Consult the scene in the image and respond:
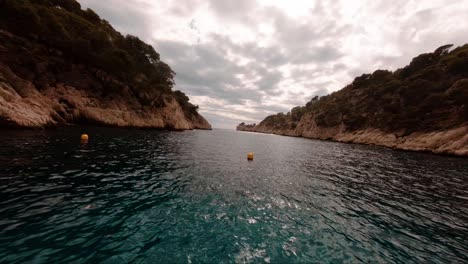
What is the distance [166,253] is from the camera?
243 inches

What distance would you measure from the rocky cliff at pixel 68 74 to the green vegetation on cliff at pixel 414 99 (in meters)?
72.1

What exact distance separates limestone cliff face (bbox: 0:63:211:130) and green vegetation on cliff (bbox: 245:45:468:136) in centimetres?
7084

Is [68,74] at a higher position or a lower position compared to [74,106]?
higher

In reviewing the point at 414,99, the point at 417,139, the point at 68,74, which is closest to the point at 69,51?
the point at 68,74

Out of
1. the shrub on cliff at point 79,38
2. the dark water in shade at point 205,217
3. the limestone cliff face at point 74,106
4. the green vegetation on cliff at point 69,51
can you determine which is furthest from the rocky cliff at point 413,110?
the shrub on cliff at point 79,38

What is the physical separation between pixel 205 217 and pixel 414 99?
256ft

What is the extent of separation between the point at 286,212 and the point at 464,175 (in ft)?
86.5

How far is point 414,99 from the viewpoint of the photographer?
59.2 metres

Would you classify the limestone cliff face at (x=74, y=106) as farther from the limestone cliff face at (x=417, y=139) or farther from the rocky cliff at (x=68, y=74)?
the limestone cliff face at (x=417, y=139)

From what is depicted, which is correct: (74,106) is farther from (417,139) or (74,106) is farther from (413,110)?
(413,110)

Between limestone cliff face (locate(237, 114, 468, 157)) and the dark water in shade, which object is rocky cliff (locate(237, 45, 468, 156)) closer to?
limestone cliff face (locate(237, 114, 468, 157))

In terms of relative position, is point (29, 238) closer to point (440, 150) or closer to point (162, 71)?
point (440, 150)

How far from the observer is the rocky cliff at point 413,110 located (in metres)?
42.3

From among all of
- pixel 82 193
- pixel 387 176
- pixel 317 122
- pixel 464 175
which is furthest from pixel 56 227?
pixel 317 122
